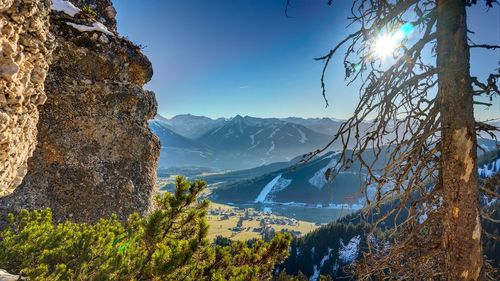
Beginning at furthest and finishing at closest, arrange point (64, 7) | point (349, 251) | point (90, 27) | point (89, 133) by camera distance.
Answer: point (349, 251) < point (64, 7) < point (90, 27) < point (89, 133)

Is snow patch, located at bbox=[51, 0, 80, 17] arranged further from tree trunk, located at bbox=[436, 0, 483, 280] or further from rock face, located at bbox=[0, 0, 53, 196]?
tree trunk, located at bbox=[436, 0, 483, 280]

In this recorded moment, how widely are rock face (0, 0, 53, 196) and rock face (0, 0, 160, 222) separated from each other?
26.6ft

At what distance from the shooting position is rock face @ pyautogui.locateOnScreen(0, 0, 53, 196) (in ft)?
13.0

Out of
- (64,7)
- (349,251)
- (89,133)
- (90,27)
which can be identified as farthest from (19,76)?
(349,251)

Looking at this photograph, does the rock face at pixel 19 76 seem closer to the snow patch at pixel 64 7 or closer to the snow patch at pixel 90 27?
the snow patch at pixel 90 27

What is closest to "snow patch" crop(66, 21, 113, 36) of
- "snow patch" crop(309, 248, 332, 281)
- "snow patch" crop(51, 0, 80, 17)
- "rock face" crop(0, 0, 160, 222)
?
"rock face" crop(0, 0, 160, 222)

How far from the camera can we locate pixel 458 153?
423 centimetres

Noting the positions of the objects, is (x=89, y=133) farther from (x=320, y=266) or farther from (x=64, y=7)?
(x=320, y=266)

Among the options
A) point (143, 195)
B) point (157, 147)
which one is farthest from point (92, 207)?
point (157, 147)

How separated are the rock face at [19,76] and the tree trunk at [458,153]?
5.17 metres

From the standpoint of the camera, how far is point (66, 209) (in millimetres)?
12586

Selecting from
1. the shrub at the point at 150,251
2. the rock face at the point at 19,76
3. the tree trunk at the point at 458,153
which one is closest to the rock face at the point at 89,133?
the shrub at the point at 150,251

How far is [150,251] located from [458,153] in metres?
5.66

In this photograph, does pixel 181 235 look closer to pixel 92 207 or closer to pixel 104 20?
pixel 92 207
